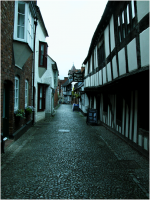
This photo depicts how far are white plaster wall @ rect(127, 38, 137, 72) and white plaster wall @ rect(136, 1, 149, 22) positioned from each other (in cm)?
76

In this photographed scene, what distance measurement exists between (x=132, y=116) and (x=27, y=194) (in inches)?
183

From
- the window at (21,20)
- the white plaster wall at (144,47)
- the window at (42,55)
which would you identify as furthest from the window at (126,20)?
the window at (42,55)

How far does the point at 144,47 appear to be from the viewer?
5184 millimetres

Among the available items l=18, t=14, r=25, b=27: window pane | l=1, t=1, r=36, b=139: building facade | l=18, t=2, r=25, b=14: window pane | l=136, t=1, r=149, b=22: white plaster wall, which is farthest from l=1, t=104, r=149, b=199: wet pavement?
l=18, t=2, r=25, b=14: window pane

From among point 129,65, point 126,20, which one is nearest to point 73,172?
point 129,65

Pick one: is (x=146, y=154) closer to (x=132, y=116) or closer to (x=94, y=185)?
(x=132, y=116)

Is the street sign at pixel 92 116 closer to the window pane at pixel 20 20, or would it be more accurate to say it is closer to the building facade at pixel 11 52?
Answer: the building facade at pixel 11 52

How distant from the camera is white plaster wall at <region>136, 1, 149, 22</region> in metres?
5.19

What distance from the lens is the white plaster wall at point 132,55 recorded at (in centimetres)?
596

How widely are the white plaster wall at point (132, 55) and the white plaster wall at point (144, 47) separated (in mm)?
557

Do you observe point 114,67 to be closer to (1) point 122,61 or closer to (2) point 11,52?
(1) point 122,61

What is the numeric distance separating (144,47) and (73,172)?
384 cm

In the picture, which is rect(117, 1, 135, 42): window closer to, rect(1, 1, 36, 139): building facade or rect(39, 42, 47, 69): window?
rect(1, 1, 36, 139): building facade

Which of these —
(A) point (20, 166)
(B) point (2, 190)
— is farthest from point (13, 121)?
(B) point (2, 190)
